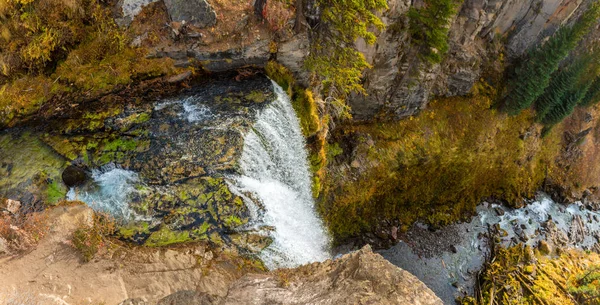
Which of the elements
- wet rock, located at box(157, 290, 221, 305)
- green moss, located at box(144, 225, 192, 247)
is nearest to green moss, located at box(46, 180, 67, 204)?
green moss, located at box(144, 225, 192, 247)

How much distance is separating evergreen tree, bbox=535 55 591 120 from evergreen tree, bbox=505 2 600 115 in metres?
2.06

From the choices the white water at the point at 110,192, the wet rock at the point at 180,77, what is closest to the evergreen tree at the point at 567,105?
the wet rock at the point at 180,77

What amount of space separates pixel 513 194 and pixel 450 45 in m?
15.0

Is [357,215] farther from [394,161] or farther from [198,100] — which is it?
[198,100]

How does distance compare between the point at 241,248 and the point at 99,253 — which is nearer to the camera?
the point at 99,253

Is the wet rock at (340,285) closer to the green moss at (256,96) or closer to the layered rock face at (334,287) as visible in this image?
the layered rock face at (334,287)

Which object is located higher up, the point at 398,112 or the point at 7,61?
the point at 7,61

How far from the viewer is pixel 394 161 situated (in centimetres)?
2262

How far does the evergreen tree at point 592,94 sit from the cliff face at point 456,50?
724cm

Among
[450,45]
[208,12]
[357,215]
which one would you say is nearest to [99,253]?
[208,12]

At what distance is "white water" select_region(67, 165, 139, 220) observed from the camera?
12.6 meters

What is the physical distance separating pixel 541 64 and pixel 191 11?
25535mm

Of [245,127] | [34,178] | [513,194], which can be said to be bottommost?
[513,194]

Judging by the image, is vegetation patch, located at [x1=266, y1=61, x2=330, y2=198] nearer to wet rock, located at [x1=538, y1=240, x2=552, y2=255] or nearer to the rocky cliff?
the rocky cliff
